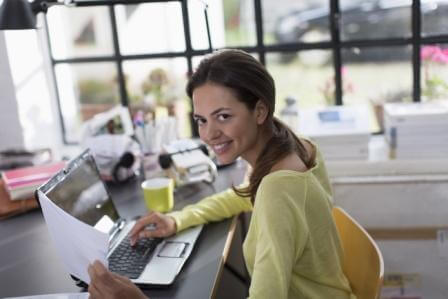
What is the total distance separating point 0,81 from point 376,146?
144 centimetres

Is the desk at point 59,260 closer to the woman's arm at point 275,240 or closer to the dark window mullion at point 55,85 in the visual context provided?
the woman's arm at point 275,240

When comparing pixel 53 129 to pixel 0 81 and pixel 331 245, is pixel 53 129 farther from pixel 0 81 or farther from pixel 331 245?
pixel 331 245

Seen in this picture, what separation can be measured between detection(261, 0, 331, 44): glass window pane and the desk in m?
0.72

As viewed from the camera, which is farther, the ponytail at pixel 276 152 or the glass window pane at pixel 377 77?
the glass window pane at pixel 377 77

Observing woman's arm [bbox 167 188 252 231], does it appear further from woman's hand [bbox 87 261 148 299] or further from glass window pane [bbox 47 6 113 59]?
glass window pane [bbox 47 6 113 59]

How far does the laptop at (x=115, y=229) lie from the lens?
52.1 inches

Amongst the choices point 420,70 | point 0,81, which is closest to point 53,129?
point 0,81

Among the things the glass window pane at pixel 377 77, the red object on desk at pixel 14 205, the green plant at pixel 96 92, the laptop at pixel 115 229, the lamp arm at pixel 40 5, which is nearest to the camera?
the laptop at pixel 115 229

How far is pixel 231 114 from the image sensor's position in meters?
1.28

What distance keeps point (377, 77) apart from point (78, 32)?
4.13 feet

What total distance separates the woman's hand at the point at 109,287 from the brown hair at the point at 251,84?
0.37 metres

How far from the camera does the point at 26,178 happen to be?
5.94 feet

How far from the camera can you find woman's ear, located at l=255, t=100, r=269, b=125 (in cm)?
128

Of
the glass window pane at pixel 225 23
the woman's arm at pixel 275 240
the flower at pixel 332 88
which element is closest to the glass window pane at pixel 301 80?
the flower at pixel 332 88
